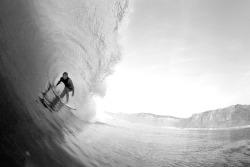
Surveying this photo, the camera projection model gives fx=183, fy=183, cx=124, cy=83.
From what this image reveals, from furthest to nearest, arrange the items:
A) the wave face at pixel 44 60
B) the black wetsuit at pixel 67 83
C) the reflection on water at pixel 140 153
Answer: the black wetsuit at pixel 67 83, the reflection on water at pixel 140 153, the wave face at pixel 44 60

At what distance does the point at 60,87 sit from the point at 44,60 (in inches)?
344

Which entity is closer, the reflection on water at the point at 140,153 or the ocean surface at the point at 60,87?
the ocean surface at the point at 60,87

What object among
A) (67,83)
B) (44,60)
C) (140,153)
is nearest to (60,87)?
(44,60)

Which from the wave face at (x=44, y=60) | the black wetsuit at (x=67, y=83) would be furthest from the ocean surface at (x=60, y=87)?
the black wetsuit at (x=67, y=83)

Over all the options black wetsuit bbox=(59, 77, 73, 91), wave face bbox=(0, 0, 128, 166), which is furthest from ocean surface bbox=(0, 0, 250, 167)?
black wetsuit bbox=(59, 77, 73, 91)

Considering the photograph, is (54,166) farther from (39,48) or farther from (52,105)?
(39,48)

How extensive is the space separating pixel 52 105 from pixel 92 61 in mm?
11925

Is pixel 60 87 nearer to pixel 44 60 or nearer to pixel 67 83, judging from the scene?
pixel 44 60

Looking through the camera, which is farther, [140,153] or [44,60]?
[44,60]

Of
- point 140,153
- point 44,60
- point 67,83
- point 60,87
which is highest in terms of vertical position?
point 60,87

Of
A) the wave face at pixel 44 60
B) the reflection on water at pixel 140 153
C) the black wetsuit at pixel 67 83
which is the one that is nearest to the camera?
the wave face at pixel 44 60

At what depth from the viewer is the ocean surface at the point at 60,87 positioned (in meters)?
3.83

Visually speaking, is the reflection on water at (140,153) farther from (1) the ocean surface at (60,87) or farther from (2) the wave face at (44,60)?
(2) the wave face at (44,60)

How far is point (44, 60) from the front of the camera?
1199 centimetres
